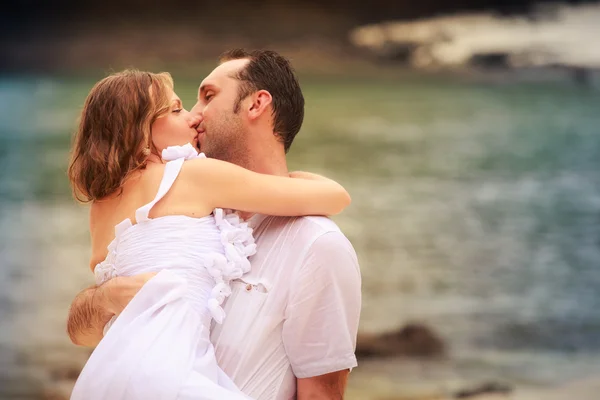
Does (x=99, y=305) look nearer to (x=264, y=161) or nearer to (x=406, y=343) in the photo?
(x=264, y=161)

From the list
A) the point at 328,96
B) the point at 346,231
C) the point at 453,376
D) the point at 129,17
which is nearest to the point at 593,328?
the point at 453,376

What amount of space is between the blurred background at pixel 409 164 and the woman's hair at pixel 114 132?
4222 mm

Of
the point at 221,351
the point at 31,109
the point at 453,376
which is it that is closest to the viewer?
the point at 221,351

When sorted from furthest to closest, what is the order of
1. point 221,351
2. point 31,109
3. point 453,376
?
point 31,109 < point 453,376 < point 221,351

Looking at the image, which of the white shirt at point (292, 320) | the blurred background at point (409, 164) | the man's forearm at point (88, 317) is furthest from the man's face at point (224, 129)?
the blurred background at point (409, 164)

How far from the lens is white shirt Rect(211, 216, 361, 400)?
1.81 metres

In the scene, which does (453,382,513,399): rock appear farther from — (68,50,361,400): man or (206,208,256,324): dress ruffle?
(206,208,256,324): dress ruffle

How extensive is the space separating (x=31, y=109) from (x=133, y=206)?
4.85m

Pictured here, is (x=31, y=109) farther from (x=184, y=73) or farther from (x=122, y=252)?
(x=122, y=252)

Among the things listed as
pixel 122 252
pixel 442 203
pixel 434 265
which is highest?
pixel 122 252

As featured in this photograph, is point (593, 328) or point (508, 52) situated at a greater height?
point (508, 52)

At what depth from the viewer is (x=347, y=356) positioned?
1.82 metres

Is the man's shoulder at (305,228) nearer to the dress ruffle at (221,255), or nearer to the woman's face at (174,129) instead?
the dress ruffle at (221,255)

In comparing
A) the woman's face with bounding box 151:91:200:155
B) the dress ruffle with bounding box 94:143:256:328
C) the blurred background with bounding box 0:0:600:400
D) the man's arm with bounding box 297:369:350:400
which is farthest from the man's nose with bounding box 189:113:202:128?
the blurred background with bounding box 0:0:600:400
